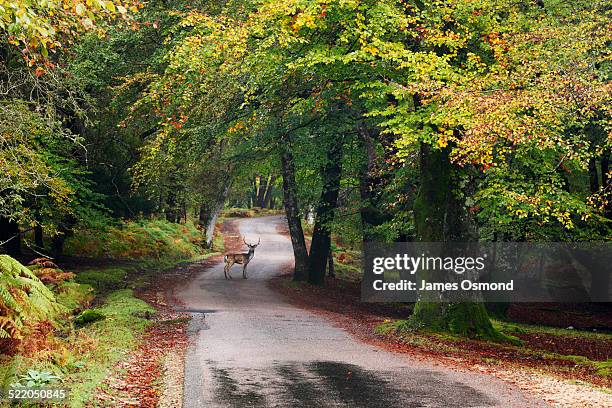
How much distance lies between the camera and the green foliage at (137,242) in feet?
109

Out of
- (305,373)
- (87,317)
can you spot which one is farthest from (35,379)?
(87,317)

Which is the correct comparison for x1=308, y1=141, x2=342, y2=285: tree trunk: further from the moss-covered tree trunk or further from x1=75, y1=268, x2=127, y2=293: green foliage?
the moss-covered tree trunk

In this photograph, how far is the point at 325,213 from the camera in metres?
29.1

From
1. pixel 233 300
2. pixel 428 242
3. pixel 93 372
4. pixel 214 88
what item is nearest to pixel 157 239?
pixel 233 300

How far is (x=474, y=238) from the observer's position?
17.1m

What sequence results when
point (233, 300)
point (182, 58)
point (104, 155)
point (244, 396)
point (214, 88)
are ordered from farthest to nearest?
point (104, 155) → point (233, 300) → point (214, 88) → point (182, 58) → point (244, 396)

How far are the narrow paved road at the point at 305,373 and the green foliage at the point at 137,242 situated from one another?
12.6 meters

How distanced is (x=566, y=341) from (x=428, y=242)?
6.45 meters

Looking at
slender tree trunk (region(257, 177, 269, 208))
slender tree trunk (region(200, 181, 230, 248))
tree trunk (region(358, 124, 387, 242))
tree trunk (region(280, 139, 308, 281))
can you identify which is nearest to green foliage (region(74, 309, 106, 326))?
tree trunk (region(358, 124, 387, 242))

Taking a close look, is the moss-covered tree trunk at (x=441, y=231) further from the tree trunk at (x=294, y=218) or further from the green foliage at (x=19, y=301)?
the tree trunk at (x=294, y=218)

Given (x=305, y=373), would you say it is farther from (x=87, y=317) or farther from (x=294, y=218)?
(x=294, y=218)

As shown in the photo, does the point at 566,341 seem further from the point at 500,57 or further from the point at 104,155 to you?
the point at 104,155

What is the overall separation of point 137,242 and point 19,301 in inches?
1070

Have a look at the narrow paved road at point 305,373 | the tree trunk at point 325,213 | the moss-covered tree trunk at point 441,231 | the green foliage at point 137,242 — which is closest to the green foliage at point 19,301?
the narrow paved road at point 305,373
